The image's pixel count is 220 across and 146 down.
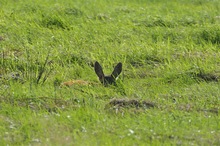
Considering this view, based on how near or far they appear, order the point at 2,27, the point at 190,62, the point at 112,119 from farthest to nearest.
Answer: the point at 2,27 → the point at 190,62 → the point at 112,119

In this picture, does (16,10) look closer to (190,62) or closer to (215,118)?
(190,62)

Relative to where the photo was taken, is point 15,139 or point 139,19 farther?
point 139,19

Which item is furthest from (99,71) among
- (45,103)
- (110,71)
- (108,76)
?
(45,103)

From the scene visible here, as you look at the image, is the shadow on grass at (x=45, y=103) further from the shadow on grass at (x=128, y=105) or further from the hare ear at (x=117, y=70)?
the hare ear at (x=117, y=70)

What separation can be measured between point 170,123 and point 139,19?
4917 mm

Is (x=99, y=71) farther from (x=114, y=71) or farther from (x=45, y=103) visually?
(x=45, y=103)

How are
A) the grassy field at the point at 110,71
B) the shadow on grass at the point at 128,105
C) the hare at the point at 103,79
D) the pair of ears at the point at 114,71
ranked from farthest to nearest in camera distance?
the pair of ears at the point at 114,71
the hare at the point at 103,79
the shadow on grass at the point at 128,105
the grassy field at the point at 110,71

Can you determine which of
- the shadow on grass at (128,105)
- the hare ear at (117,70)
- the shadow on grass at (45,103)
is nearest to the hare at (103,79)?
the hare ear at (117,70)

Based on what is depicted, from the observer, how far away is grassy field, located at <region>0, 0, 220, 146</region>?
5.78 m

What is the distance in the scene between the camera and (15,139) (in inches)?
221

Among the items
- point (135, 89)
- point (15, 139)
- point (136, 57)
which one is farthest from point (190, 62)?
point (15, 139)

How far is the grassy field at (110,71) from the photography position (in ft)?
19.0

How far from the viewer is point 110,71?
27.2ft

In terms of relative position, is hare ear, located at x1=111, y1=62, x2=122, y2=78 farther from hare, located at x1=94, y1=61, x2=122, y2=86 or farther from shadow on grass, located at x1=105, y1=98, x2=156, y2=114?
shadow on grass, located at x1=105, y1=98, x2=156, y2=114
